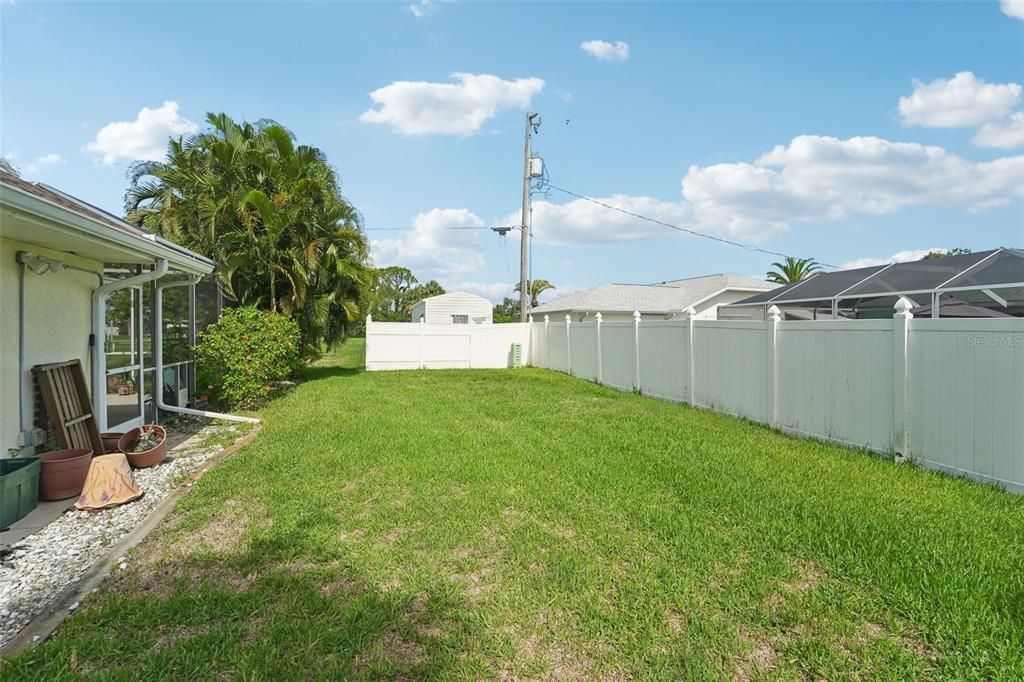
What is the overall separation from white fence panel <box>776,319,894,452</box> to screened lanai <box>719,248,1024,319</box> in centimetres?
237

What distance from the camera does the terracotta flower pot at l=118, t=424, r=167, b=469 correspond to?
5281mm

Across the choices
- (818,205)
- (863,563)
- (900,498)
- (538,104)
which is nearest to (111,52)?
(863,563)

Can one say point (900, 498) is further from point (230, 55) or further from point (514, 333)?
point (514, 333)

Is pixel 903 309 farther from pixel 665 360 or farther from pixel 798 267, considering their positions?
pixel 798 267

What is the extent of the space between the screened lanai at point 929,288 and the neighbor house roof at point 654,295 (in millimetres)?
10078

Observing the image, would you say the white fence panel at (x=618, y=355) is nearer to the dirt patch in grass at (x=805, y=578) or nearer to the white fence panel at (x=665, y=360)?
the white fence panel at (x=665, y=360)

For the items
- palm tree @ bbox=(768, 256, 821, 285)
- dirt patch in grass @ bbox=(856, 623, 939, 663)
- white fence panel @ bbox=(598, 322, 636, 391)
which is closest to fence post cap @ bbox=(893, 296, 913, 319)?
dirt patch in grass @ bbox=(856, 623, 939, 663)

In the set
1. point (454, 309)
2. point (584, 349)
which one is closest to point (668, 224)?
point (454, 309)

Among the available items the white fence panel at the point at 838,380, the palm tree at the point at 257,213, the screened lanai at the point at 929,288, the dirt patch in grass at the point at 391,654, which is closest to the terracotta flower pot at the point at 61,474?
the dirt patch in grass at the point at 391,654

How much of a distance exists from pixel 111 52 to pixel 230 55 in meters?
2.50

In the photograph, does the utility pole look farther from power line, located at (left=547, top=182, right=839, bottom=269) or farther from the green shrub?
the green shrub

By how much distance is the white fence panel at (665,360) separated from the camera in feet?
29.4

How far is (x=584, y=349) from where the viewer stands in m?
13.5

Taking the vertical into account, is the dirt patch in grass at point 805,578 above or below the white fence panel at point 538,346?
below
